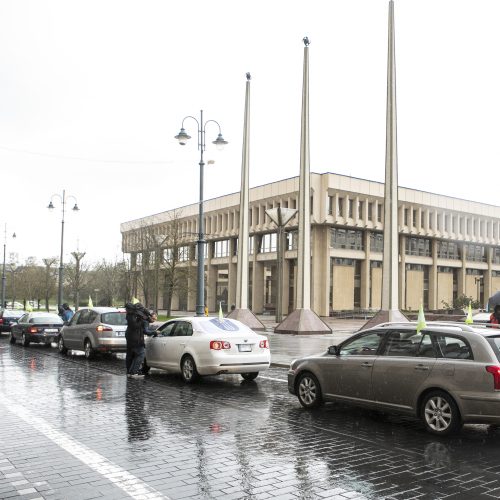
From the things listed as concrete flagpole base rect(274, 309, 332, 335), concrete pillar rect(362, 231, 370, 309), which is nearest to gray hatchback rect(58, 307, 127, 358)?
concrete flagpole base rect(274, 309, 332, 335)

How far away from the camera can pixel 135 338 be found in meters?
13.4

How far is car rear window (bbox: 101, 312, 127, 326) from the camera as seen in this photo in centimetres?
1752

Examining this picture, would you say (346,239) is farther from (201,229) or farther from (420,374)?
(420,374)

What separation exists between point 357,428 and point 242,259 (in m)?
26.1

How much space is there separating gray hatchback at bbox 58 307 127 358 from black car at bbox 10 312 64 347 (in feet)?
13.2

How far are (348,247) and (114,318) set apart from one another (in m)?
48.4

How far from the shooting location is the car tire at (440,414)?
741cm

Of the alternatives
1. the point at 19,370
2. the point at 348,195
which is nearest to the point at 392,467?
the point at 19,370

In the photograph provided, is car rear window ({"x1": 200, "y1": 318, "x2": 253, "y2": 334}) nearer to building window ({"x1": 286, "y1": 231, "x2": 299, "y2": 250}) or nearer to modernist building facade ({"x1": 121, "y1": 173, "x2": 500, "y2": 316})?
modernist building facade ({"x1": 121, "y1": 173, "x2": 500, "y2": 316})

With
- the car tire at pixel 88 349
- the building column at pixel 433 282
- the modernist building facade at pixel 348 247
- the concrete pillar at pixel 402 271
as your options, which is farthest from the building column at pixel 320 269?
the car tire at pixel 88 349

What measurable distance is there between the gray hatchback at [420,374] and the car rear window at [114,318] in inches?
366

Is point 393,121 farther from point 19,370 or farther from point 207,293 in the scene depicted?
point 207,293

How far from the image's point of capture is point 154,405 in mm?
9695

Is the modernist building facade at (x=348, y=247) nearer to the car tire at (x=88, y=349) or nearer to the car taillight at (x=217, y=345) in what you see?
the car tire at (x=88, y=349)
